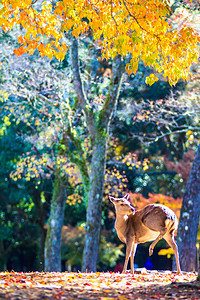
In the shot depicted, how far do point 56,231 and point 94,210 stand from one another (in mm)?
5569

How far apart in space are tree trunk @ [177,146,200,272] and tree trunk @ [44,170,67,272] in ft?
20.2

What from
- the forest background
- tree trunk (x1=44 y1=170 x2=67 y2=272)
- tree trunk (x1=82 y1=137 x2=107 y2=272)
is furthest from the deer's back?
tree trunk (x1=44 y1=170 x2=67 y2=272)

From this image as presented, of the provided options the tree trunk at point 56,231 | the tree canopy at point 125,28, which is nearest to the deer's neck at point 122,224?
the tree canopy at point 125,28

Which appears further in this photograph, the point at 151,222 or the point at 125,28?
the point at 151,222

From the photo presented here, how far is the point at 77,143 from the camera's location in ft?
51.2

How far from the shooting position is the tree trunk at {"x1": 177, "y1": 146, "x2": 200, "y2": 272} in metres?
13.5

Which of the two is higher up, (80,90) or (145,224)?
(80,90)

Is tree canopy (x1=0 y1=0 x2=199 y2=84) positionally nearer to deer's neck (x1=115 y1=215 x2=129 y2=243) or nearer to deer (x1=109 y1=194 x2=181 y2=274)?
deer (x1=109 y1=194 x2=181 y2=274)

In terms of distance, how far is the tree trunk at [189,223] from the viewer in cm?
1347

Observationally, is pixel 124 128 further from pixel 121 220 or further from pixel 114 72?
pixel 121 220

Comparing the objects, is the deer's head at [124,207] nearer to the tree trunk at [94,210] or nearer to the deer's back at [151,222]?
the deer's back at [151,222]

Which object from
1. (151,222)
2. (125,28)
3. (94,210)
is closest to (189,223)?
(94,210)

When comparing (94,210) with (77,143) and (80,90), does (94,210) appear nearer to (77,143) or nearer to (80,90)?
(77,143)

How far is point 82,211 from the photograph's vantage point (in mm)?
24156
